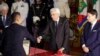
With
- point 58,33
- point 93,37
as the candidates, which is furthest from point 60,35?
point 93,37

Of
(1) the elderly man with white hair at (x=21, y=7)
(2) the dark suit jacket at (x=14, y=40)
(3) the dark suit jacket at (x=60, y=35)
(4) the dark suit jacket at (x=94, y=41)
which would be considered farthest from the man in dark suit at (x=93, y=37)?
(1) the elderly man with white hair at (x=21, y=7)

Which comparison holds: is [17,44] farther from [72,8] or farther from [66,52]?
[72,8]

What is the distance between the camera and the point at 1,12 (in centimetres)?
589

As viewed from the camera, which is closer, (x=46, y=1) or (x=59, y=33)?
(x=59, y=33)

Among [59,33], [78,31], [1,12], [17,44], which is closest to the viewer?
[17,44]

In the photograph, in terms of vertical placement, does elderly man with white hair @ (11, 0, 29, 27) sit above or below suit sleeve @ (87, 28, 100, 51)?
above

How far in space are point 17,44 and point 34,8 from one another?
313 cm

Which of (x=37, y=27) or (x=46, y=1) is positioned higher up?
(x=46, y=1)

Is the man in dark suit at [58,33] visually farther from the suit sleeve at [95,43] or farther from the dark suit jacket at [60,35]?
the suit sleeve at [95,43]

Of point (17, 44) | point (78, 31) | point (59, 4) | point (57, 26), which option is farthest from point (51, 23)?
point (78, 31)

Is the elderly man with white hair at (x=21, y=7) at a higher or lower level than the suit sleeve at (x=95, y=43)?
higher

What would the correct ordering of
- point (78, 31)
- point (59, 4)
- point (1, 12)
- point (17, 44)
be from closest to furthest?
point (17, 44), point (1, 12), point (59, 4), point (78, 31)

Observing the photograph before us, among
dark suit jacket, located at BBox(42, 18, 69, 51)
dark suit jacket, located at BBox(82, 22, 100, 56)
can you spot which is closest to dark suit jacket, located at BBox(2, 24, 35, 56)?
dark suit jacket, located at BBox(42, 18, 69, 51)

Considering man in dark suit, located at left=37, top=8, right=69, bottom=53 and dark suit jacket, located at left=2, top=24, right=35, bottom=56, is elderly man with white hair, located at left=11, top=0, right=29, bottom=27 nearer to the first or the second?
man in dark suit, located at left=37, top=8, right=69, bottom=53
